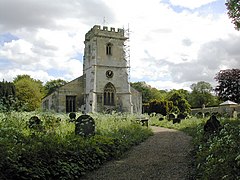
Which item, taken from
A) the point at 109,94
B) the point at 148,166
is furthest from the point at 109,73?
the point at 148,166

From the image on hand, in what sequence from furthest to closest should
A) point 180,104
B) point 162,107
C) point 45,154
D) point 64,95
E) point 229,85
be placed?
point 229,85 → point 180,104 → point 162,107 → point 64,95 → point 45,154

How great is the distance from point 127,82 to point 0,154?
35.7 m

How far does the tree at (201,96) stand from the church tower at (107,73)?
27982 mm

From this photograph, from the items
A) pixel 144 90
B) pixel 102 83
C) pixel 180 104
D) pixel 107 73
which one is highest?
pixel 144 90

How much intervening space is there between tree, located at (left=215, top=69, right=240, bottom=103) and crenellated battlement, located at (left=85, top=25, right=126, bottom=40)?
61.1 feet

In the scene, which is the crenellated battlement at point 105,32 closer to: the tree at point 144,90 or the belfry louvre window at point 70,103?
the belfry louvre window at point 70,103

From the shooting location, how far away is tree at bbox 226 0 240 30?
11788mm

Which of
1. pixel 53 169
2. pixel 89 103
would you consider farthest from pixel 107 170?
pixel 89 103

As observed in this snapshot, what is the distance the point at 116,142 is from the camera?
10.4m

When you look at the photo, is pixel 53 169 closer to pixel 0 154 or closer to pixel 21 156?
pixel 21 156

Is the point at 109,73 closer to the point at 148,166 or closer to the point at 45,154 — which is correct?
the point at 148,166

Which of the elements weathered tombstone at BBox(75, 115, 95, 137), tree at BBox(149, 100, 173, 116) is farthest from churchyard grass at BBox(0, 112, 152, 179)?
tree at BBox(149, 100, 173, 116)

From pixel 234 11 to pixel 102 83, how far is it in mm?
28526

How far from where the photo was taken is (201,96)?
68.5 meters
